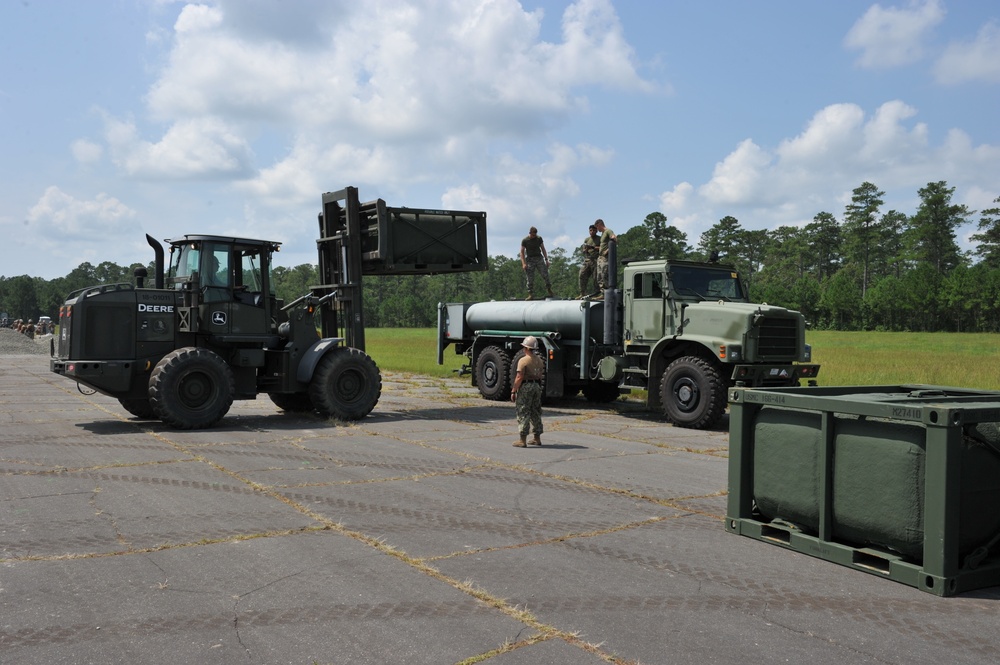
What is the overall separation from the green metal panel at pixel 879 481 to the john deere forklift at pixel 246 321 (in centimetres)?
899

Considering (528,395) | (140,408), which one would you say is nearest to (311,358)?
(140,408)

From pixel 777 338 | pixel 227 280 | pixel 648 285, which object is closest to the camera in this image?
pixel 227 280

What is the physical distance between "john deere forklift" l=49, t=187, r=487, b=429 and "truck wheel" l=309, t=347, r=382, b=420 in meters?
0.02

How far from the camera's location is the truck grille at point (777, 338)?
13562 millimetres

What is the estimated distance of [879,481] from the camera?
17.8ft

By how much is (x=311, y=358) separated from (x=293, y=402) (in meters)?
1.78

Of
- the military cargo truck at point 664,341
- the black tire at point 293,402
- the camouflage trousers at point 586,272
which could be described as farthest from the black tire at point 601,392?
the black tire at point 293,402

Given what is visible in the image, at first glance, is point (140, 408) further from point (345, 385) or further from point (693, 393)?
point (693, 393)

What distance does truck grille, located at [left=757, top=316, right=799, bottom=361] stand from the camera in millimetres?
13562

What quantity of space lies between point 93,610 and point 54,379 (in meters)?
23.3

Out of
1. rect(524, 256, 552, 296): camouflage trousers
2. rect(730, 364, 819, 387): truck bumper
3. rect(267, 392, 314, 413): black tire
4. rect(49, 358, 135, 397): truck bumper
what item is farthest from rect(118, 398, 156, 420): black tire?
rect(730, 364, 819, 387): truck bumper

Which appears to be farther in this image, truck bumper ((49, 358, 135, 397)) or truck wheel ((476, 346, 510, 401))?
truck wheel ((476, 346, 510, 401))

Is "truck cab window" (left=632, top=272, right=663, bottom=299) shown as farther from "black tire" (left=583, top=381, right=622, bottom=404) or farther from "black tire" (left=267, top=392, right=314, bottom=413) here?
"black tire" (left=267, top=392, right=314, bottom=413)

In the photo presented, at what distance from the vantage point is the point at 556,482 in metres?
8.80
